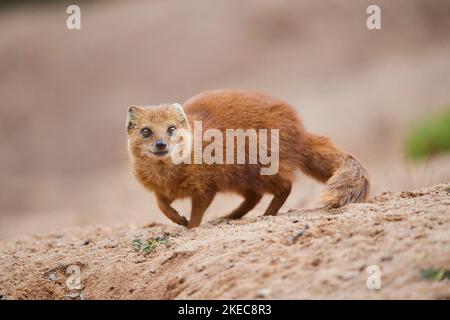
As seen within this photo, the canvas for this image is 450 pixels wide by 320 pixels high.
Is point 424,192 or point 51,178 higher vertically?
point 424,192

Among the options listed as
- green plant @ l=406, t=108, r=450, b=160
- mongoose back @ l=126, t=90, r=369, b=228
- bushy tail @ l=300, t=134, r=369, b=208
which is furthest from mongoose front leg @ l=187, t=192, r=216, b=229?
green plant @ l=406, t=108, r=450, b=160

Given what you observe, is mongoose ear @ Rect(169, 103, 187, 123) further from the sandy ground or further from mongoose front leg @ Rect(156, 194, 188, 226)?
the sandy ground

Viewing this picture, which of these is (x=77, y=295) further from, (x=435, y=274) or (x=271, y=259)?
(x=435, y=274)

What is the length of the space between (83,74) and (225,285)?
13.4 meters

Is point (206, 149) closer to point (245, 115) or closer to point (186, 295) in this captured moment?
point (245, 115)

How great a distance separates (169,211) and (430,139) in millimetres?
5120

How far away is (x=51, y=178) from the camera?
13.4 meters

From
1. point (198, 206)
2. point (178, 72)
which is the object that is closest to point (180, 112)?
point (198, 206)

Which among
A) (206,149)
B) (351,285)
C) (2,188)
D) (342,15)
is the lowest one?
(2,188)

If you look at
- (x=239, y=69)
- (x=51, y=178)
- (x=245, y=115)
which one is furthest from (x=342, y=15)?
(x=245, y=115)

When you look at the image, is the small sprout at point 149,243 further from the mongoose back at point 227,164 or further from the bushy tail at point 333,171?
the bushy tail at point 333,171

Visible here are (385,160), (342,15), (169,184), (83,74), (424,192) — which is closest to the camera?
(424,192)

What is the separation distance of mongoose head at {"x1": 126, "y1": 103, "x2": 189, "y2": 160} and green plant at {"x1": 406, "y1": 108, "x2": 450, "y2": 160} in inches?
190

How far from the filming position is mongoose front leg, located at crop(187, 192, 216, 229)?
5125mm
